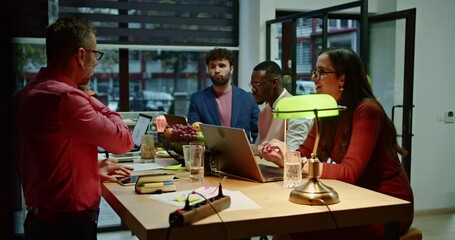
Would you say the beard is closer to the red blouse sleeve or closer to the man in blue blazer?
the man in blue blazer

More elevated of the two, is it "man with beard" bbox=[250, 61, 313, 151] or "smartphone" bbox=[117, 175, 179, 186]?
"man with beard" bbox=[250, 61, 313, 151]

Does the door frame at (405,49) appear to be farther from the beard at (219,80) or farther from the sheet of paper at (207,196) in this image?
the sheet of paper at (207,196)

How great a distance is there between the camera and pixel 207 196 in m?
1.70

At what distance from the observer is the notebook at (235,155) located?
1958 mm

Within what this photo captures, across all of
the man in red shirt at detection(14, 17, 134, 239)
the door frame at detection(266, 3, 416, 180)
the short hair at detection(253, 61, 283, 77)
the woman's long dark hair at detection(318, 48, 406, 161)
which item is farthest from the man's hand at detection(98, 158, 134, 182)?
the door frame at detection(266, 3, 416, 180)

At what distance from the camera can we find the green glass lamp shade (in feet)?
5.68

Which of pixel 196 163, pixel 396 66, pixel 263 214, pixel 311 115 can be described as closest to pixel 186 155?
pixel 196 163

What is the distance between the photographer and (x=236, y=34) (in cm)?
500

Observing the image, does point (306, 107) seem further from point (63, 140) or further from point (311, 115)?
point (63, 140)

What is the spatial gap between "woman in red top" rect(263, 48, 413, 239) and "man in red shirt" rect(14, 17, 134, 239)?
2.56ft

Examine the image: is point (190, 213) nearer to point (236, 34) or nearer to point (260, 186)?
point (260, 186)

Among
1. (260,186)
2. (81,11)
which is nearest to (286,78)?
(81,11)

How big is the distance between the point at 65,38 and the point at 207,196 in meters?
0.74

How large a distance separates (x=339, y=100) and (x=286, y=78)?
8.17 ft
